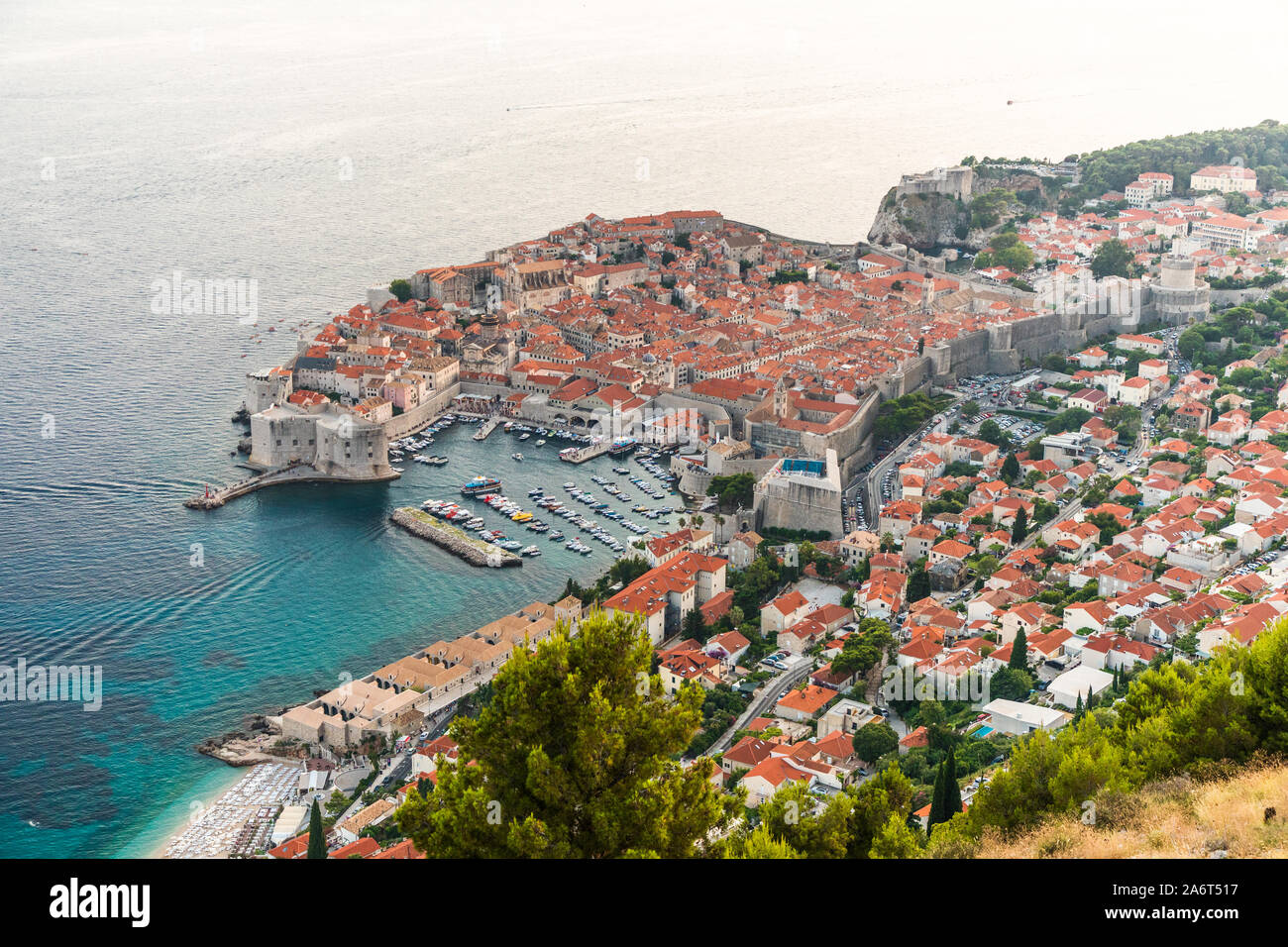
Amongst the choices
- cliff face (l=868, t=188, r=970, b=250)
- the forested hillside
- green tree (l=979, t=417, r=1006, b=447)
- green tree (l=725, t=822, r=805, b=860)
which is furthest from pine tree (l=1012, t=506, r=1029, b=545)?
the forested hillside

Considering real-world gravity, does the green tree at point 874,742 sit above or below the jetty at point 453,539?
below

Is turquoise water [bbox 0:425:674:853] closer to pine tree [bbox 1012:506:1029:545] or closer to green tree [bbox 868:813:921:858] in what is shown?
pine tree [bbox 1012:506:1029:545]

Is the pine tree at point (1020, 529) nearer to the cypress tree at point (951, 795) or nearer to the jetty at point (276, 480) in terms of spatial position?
the cypress tree at point (951, 795)

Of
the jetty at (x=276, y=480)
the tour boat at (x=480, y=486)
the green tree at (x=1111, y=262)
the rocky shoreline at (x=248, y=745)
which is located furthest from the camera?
the green tree at (x=1111, y=262)

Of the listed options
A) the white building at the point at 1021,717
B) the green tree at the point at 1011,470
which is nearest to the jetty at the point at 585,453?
the green tree at the point at 1011,470

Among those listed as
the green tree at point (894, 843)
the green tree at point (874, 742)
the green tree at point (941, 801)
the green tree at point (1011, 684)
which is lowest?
the green tree at point (874, 742)

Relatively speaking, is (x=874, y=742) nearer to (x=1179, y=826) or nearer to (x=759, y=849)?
(x=1179, y=826)

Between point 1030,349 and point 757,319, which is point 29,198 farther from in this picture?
point 1030,349
